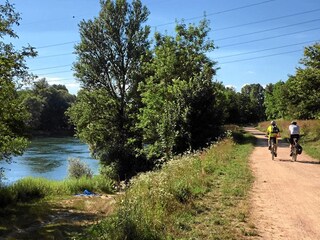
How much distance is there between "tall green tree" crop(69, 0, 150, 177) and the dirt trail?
27171 mm

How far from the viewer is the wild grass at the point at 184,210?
6684mm

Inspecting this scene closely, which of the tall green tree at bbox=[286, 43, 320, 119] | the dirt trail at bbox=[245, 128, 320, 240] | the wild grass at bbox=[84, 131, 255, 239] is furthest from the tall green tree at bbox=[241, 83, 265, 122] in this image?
the wild grass at bbox=[84, 131, 255, 239]

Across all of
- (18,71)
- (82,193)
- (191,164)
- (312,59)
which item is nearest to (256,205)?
(191,164)

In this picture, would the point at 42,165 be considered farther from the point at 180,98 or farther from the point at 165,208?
the point at 165,208

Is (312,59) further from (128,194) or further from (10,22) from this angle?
(128,194)

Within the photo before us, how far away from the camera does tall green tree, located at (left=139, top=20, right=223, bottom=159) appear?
1062 inches

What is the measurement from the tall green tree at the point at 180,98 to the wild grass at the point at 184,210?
39.0ft

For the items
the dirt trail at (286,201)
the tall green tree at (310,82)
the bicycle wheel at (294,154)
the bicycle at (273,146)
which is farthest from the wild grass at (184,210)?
the tall green tree at (310,82)

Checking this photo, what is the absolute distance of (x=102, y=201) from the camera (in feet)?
66.2

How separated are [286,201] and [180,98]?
1878 centimetres

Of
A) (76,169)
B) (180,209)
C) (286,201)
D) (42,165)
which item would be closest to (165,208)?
(180,209)

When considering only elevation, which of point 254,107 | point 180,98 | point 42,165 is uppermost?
point 254,107

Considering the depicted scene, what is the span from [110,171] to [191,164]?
2308cm

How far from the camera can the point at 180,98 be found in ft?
92.8
